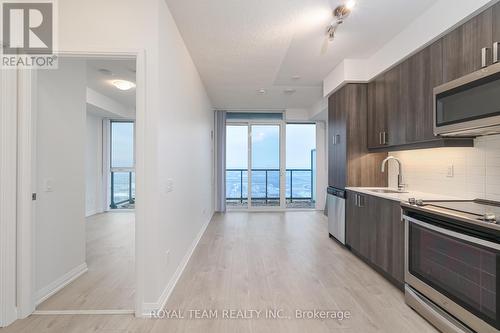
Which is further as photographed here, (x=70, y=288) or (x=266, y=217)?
(x=266, y=217)

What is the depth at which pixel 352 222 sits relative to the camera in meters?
3.49

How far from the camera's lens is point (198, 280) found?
274cm

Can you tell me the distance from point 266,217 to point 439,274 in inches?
169

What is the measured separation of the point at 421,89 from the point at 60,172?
3.82m

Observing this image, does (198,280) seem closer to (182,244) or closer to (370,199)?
(182,244)

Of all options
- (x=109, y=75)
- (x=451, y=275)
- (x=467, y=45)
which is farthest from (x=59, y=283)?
(x=467, y=45)

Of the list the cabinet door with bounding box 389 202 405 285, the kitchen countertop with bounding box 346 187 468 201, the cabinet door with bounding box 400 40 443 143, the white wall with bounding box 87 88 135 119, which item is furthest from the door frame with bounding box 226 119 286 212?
the cabinet door with bounding box 389 202 405 285

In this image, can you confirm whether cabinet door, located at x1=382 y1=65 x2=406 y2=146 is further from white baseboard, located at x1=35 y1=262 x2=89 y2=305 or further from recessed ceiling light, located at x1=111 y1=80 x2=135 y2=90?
recessed ceiling light, located at x1=111 y1=80 x2=135 y2=90

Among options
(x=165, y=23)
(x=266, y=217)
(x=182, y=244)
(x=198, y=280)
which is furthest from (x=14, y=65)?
(x=266, y=217)

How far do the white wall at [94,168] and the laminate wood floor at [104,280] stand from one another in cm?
204

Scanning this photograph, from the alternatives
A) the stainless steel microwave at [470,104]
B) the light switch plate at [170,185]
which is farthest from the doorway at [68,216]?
the stainless steel microwave at [470,104]

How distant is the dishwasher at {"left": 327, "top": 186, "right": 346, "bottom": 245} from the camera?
3.74 metres

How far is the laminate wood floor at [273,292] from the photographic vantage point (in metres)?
1.97

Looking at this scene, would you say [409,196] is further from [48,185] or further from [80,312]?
[48,185]
